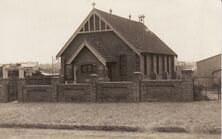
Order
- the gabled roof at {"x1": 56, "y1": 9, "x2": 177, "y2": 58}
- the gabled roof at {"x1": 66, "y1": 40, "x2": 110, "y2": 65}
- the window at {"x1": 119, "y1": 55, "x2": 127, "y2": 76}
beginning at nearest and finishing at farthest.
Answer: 1. the gabled roof at {"x1": 66, "y1": 40, "x2": 110, "y2": 65}
2. the gabled roof at {"x1": 56, "y1": 9, "x2": 177, "y2": 58}
3. the window at {"x1": 119, "y1": 55, "x2": 127, "y2": 76}

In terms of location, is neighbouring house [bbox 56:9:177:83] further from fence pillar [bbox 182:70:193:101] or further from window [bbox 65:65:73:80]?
fence pillar [bbox 182:70:193:101]

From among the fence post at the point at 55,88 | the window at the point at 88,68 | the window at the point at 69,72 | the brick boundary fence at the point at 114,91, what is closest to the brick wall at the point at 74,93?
the brick boundary fence at the point at 114,91

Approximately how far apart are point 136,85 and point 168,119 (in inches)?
281

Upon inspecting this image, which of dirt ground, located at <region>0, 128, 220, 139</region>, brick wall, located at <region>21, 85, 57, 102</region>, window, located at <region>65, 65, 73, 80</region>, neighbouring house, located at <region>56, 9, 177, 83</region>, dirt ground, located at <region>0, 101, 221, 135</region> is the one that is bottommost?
dirt ground, located at <region>0, 128, 220, 139</region>

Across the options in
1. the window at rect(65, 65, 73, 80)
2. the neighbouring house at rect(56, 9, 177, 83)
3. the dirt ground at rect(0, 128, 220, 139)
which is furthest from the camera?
the window at rect(65, 65, 73, 80)

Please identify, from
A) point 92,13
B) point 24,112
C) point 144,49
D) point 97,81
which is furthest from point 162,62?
point 24,112

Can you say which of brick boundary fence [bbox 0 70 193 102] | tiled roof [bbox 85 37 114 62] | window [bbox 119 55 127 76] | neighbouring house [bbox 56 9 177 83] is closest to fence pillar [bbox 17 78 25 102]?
brick boundary fence [bbox 0 70 193 102]

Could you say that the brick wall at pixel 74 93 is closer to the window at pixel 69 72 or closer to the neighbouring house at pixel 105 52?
the neighbouring house at pixel 105 52

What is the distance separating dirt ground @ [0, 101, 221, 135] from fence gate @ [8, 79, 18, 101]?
6.89m

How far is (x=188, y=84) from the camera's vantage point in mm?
21281

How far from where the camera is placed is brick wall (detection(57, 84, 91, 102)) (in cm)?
2373

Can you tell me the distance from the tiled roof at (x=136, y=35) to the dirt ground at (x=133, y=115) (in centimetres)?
1167

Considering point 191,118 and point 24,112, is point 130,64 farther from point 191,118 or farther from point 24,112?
point 191,118

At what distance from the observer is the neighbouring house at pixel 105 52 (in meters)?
30.6
